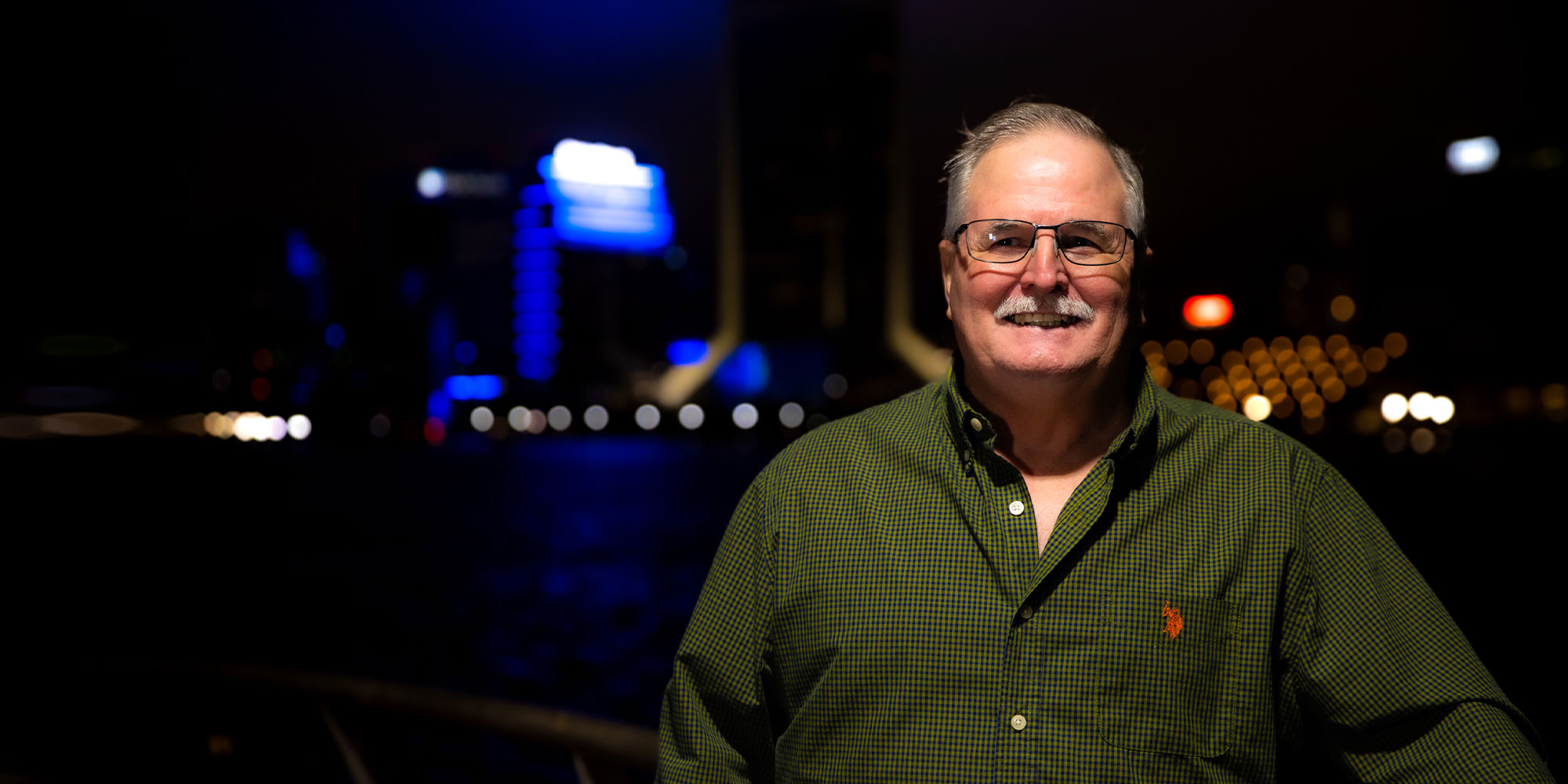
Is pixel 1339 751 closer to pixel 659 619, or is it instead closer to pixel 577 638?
pixel 577 638

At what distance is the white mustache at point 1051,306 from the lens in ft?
8.07

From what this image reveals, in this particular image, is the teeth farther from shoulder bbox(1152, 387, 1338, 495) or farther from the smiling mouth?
shoulder bbox(1152, 387, 1338, 495)

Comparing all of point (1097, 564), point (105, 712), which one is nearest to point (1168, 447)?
point (1097, 564)

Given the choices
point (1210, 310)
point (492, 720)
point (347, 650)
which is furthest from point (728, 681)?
point (347, 650)

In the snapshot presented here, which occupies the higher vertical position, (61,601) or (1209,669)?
(1209,669)

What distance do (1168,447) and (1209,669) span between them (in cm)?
40

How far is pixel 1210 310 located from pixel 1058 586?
19.3 feet

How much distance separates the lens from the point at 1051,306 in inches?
97.0

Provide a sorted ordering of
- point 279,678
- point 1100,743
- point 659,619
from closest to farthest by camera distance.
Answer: point 1100,743, point 279,678, point 659,619

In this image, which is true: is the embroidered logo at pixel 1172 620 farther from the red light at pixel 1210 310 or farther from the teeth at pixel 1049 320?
the red light at pixel 1210 310

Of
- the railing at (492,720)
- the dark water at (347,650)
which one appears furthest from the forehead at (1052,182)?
the dark water at (347,650)

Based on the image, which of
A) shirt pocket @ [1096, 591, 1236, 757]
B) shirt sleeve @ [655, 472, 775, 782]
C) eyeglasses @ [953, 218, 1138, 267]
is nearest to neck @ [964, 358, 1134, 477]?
eyeglasses @ [953, 218, 1138, 267]

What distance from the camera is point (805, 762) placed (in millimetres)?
2443

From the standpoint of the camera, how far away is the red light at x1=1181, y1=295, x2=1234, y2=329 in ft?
24.7
